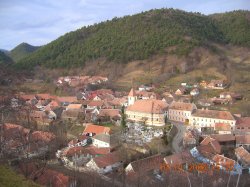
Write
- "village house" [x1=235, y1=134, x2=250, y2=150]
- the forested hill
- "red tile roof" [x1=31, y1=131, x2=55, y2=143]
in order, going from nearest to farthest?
"red tile roof" [x1=31, y1=131, x2=55, y2=143]
"village house" [x1=235, y1=134, x2=250, y2=150]
the forested hill

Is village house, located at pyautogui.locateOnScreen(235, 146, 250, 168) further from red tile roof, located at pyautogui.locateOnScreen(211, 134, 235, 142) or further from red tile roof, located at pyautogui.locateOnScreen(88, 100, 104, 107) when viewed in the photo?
red tile roof, located at pyautogui.locateOnScreen(88, 100, 104, 107)

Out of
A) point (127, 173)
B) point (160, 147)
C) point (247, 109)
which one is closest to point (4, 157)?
point (127, 173)

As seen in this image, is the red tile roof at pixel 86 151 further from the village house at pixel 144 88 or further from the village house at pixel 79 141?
the village house at pixel 144 88

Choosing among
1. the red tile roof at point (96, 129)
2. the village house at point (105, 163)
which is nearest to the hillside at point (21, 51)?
the red tile roof at point (96, 129)

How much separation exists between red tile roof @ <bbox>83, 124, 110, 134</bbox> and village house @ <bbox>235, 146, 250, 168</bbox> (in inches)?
426

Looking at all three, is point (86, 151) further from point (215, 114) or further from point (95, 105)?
point (95, 105)

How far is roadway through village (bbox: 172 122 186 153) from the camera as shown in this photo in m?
27.2

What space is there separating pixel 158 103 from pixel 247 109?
10.7 m

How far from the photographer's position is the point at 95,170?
2277cm

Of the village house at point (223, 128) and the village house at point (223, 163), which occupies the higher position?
the village house at point (223, 128)

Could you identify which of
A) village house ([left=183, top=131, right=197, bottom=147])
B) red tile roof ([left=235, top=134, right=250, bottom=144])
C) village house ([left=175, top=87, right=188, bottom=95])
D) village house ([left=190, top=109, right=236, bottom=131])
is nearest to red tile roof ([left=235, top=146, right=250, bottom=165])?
red tile roof ([left=235, top=134, right=250, bottom=144])

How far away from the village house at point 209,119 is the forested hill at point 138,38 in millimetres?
32604

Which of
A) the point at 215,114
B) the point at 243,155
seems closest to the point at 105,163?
the point at 243,155

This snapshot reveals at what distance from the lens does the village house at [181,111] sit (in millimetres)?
35156
